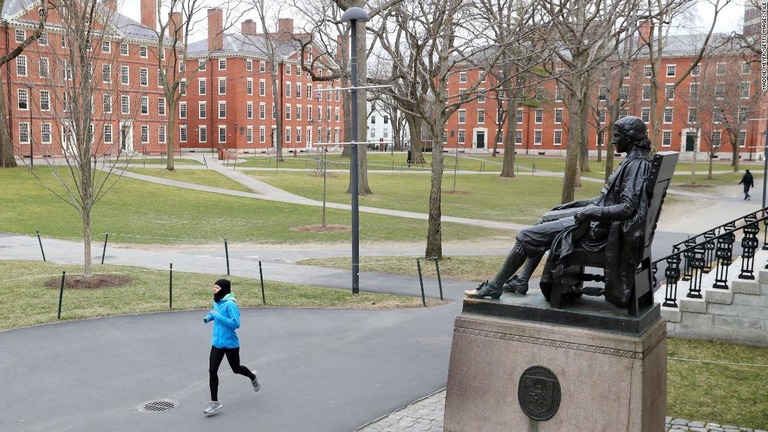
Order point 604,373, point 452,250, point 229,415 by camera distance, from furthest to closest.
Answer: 1. point 452,250
2. point 229,415
3. point 604,373

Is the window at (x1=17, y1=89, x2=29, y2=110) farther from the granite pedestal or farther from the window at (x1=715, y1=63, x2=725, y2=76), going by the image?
the granite pedestal

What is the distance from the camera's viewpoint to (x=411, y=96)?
2088 cm

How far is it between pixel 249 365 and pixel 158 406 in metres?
1.97

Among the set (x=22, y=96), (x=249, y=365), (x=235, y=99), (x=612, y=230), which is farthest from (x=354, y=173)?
(x=235, y=99)

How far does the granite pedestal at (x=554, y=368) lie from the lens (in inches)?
274

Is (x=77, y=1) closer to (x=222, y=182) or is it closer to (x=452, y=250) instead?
(x=452, y=250)

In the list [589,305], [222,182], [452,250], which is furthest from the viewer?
[222,182]

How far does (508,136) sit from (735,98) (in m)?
20.5

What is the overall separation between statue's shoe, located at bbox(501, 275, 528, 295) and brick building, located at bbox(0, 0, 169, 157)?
39.8 feet

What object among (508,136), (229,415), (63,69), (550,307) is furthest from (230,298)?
(508,136)

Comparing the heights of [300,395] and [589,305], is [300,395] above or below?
below

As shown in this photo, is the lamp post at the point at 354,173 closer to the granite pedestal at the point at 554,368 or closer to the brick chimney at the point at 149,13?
the granite pedestal at the point at 554,368

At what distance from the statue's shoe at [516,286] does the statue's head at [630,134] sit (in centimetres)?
170

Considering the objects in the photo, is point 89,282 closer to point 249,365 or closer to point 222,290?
point 249,365
